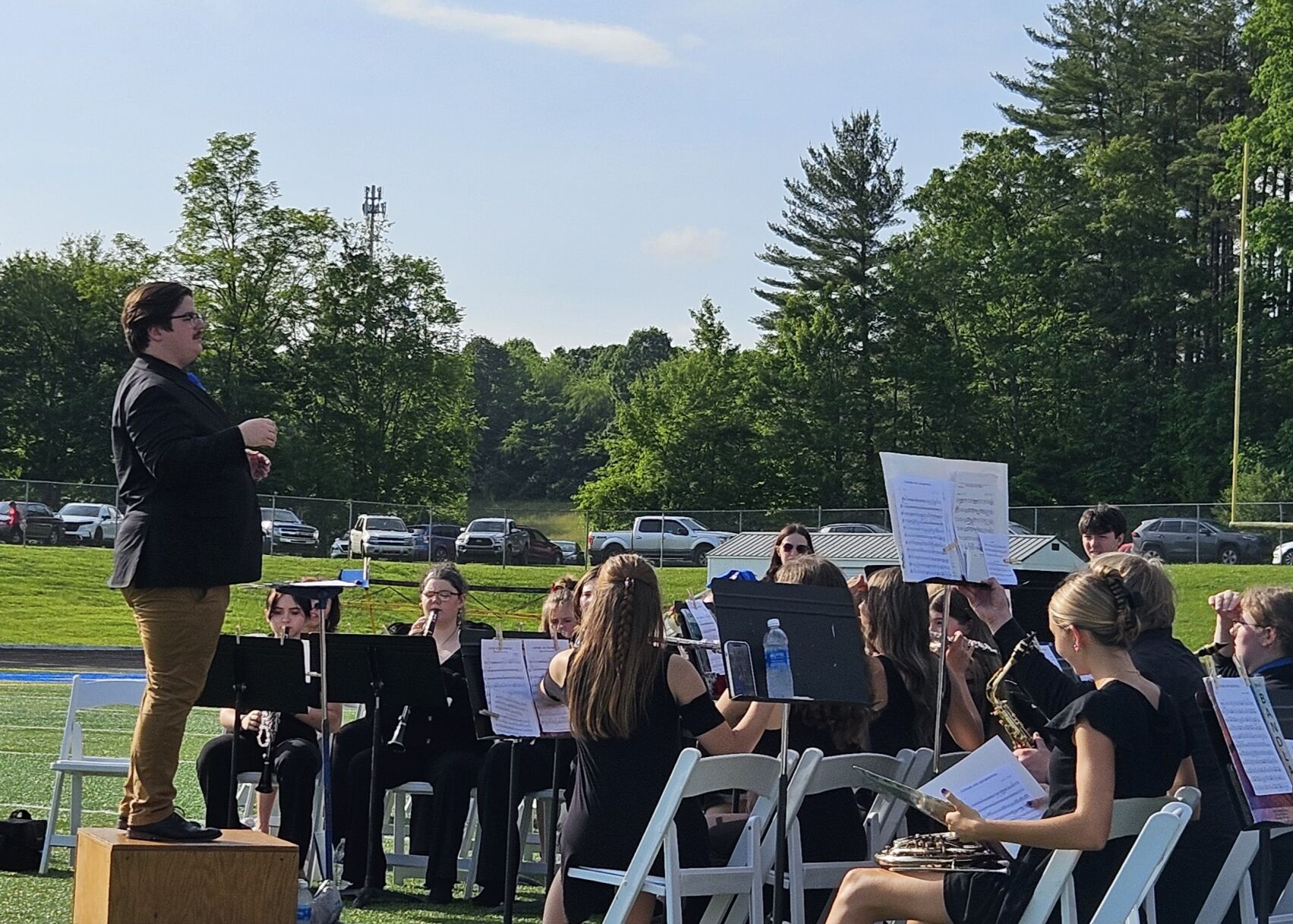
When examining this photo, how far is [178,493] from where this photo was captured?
5598 millimetres

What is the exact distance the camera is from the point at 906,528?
17.9ft

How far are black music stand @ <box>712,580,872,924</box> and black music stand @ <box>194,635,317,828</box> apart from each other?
281 centimetres

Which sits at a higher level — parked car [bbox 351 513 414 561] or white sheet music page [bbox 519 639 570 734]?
white sheet music page [bbox 519 639 570 734]

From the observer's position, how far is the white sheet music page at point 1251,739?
455cm

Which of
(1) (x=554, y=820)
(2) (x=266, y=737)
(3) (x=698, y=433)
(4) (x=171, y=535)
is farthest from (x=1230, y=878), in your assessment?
(3) (x=698, y=433)

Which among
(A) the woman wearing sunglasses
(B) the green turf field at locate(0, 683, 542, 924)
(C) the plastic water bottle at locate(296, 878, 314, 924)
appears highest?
(A) the woman wearing sunglasses

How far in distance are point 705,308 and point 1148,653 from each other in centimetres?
5175

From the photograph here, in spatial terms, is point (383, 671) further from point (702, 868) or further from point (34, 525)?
point (34, 525)

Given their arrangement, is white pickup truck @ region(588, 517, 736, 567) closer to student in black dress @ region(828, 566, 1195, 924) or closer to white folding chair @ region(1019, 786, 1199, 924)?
student in black dress @ region(828, 566, 1195, 924)

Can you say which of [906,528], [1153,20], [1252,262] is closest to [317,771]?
[906,528]

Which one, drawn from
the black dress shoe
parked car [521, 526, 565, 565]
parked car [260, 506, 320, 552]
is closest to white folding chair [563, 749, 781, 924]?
the black dress shoe

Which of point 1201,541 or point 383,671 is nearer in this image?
point 383,671

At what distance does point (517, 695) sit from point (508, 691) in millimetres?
38

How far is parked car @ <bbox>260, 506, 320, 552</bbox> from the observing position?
37094 mm
